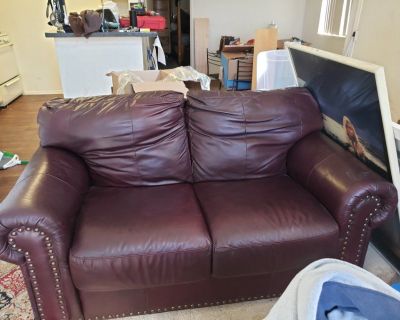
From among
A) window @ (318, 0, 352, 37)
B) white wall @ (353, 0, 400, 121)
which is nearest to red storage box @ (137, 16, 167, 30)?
white wall @ (353, 0, 400, 121)

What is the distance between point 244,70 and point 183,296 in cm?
366

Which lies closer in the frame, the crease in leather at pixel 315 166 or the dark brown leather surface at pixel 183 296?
the dark brown leather surface at pixel 183 296

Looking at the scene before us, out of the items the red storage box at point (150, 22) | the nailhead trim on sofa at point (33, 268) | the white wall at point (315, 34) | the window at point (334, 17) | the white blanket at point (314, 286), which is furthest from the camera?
the white wall at point (315, 34)

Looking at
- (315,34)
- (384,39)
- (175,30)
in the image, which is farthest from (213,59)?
(384,39)

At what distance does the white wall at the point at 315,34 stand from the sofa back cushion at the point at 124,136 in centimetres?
361

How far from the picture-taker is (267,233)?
1269mm

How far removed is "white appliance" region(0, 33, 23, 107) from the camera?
14.3 feet

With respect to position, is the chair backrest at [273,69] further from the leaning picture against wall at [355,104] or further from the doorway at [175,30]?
the doorway at [175,30]

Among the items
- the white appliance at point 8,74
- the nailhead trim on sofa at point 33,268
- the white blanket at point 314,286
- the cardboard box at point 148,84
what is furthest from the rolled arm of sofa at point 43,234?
the white appliance at point 8,74

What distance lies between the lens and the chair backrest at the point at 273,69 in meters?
2.91

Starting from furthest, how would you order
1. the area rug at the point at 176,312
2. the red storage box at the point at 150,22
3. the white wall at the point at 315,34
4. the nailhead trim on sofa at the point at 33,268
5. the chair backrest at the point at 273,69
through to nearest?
the white wall at the point at 315,34 → the red storage box at the point at 150,22 → the chair backrest at the point at 273,69 → the area rug at the point at 176,312 → the nailhead trim on sofa at the point at 33,268

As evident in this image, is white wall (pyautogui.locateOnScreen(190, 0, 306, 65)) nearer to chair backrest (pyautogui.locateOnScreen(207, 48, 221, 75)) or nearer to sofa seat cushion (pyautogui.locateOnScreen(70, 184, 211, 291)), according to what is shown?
chair backrest (pyautogui.locateOnScreen(207, 48, 221, 75))

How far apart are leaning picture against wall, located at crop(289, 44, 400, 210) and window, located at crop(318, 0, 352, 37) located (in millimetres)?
3002

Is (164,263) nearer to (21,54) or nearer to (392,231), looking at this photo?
(392,231)
